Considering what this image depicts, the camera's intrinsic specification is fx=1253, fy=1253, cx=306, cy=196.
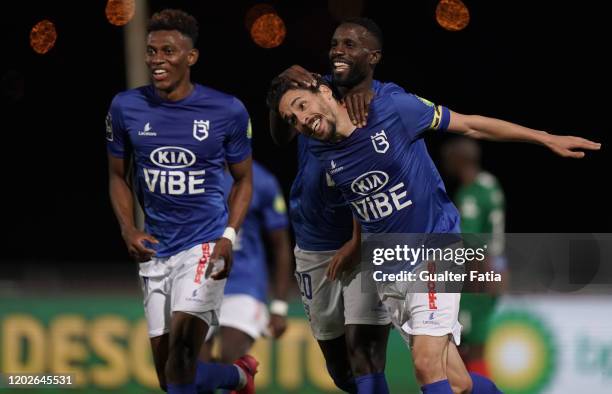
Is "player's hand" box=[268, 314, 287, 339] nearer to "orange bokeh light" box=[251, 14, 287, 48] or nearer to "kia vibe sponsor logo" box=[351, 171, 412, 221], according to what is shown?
"kia vibe sponsor logo" box=[351, 171, 412, 221]

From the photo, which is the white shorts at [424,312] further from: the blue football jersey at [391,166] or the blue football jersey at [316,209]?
the blue football jersey at [316,209]

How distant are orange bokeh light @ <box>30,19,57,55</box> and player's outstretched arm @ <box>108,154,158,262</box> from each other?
25.8 feet

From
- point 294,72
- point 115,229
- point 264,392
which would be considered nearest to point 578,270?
point 264,392

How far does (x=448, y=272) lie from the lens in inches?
242

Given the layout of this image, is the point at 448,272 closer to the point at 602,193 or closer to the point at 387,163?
the point at 387,163

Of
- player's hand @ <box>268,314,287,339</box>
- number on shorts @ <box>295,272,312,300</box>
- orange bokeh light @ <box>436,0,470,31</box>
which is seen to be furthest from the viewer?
orange bokeh light @ <box>436,0,470,31</box>

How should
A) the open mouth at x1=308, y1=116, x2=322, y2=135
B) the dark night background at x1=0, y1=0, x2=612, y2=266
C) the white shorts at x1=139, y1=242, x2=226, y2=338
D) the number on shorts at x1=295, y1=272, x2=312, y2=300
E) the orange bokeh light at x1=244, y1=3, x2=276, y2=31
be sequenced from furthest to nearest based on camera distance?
the orange bokeh light at x1=244, y1=3, x2=276, y2=31 → the dark night background at x1=0, y1=0, x2=612, y2=266 → the number on shorts at x1=295, y1=272, x2=312, y2=300 → the white shorts at x1=139, y1=242, x2=226, y2=338 → the open mouth at x1=308, y1=116, x2=322, y2=135

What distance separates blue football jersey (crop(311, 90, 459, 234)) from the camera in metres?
6.11

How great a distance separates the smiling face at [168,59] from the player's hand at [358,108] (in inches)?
47.9

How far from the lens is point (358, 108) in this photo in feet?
20.0

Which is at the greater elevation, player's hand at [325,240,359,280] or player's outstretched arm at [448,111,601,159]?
player's outstretched arm at [448,111,601,159]

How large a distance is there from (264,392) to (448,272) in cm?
309

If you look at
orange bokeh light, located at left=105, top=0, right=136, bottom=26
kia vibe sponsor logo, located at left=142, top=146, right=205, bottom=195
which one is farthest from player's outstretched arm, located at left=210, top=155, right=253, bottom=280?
orange bokeh light, located at left=105, top=0, right=136, bottom=26

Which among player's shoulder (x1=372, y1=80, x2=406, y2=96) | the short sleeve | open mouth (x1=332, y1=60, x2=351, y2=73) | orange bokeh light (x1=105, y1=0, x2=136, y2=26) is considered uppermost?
orange bokeh light (x1=105, y1=0, x2=136, y2=26)
